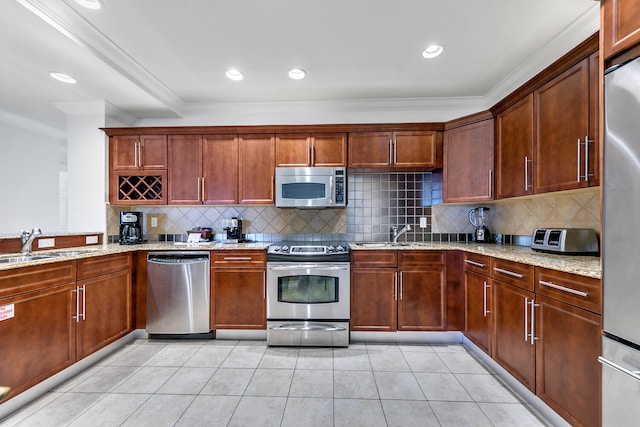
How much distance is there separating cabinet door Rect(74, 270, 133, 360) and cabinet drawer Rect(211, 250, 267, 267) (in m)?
0.84

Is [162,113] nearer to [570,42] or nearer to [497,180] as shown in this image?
[497,180]

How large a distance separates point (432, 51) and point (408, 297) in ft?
7.14

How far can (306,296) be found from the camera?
2.83 meters

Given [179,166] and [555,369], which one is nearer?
[555,369]

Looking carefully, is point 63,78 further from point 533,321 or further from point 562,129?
point 533,321

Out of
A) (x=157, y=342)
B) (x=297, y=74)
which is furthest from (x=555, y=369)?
(x=157, y=342)

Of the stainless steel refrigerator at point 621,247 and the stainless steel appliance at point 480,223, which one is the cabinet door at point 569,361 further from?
the stainless steel appliance at point 480,223

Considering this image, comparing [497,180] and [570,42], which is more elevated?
[570,42]

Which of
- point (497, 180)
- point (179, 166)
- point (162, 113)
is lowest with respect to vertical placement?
point (497, 180)

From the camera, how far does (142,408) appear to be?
1.86 m

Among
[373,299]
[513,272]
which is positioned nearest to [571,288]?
[513,272]

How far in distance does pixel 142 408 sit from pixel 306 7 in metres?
2.76

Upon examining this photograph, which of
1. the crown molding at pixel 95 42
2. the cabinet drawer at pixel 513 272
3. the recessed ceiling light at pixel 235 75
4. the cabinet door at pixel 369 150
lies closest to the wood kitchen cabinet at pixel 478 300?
the cabinet drawer at pixel 513 272

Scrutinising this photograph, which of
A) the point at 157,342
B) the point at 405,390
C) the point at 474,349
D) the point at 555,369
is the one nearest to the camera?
the point at 555,369
